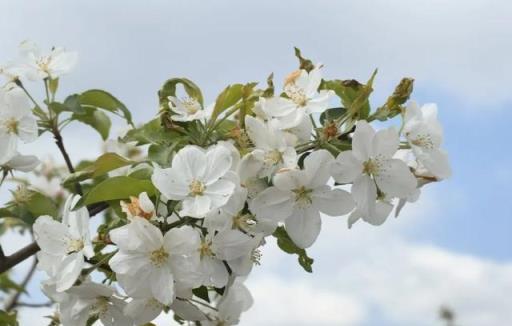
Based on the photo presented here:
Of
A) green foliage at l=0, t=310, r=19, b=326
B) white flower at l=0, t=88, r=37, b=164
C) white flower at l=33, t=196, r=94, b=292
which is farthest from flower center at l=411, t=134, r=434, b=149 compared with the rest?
green foliage at l=0, t=310, r=19, b=326

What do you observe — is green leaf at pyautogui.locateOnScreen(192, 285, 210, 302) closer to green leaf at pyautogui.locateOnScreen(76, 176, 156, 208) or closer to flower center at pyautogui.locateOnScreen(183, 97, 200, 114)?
green leaf at pyautogui.locateOnScreen(76, 176, 156, 208)

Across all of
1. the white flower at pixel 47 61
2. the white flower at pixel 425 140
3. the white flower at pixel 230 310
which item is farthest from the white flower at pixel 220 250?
the white flower at pixel 47 61

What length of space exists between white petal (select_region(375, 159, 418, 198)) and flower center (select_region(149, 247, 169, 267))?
496mm

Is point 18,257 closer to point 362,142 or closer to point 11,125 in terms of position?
point 11,125

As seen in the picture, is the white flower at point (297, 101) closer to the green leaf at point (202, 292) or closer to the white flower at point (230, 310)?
the green leaf at point (202, 292)

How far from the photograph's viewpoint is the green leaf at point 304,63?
2.03 m

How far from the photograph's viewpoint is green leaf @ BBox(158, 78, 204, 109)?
209 centimetres

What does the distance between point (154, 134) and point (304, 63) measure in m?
0.40

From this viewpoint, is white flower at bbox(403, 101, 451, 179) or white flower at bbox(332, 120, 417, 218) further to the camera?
white flower at bbox(403, 101, 451, 179)

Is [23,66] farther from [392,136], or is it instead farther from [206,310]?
[392,136]

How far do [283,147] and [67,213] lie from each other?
54cm

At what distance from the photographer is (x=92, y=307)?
6.46 ft

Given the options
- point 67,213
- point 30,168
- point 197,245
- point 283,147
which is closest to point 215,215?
point 197,245

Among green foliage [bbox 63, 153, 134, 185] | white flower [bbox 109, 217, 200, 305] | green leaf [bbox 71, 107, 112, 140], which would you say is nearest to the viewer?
white flower [bbox 109, 217, 200, 305]
